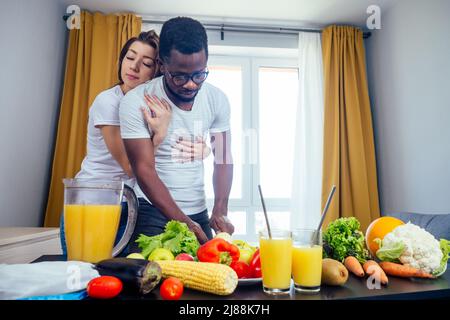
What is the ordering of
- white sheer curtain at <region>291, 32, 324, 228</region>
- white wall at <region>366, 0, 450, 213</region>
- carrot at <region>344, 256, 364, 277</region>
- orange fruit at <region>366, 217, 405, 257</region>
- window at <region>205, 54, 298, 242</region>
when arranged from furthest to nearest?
white sheer curtain at <region>291, 32, 324, 228</region>
window at <region>205, 54, 298, 242</region>
white wall at <region>366, 0, 450, 213</region>
orange fruit at <region>366, 217, 405, 257</region>
carrot at <region>344, 256, 364, 277</region>

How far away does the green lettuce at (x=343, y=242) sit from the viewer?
94cm

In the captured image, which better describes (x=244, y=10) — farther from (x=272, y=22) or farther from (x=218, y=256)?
(x=218, y=256)

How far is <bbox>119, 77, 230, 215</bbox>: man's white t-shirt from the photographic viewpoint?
1.92 meters

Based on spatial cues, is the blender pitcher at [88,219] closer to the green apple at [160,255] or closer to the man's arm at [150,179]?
the green apple at [160,255]

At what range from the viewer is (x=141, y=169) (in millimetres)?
1909

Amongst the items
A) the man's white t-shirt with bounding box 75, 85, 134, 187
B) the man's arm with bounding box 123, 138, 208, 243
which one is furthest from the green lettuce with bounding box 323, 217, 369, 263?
the man's white t-shirt with bounding box 75, 85, 134, 187

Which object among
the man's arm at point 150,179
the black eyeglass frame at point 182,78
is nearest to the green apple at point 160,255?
the man's arm at point 150,179

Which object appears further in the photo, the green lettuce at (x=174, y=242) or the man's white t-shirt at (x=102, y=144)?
the man's white t-shirt at (x=102, y=144)

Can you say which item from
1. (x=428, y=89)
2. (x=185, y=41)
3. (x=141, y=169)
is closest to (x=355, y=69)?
(x=428, y=89)

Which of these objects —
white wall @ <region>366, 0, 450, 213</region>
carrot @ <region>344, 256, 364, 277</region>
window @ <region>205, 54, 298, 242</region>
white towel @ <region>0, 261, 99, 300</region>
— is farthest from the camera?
window @ <region>205, 54, 298, 242</region>

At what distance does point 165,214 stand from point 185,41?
977mm

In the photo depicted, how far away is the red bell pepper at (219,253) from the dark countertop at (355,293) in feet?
0.38

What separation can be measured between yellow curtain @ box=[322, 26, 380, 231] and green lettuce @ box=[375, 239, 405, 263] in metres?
1.68

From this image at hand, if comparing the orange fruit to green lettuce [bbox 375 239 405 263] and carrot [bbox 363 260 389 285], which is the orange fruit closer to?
green lettuce [bbox 375 239 405 263]
